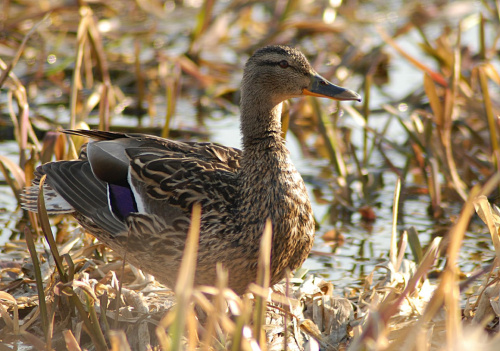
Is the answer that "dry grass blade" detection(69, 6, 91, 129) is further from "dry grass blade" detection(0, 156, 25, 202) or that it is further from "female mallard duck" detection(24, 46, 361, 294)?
"female mallard duck" detection(24, 46, 361, 294)

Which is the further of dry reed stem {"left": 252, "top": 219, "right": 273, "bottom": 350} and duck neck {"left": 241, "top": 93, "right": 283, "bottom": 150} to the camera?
duck neck {"left": 241, "top": 93, "right": 283, "bottom": 150}

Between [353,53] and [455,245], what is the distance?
18.9ft

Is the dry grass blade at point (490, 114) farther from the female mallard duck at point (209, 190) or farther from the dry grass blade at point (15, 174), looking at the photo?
the dry grass blade at point (15, 174)

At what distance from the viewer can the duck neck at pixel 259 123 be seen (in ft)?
15.1

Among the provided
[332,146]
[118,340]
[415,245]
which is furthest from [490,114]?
[118,340]

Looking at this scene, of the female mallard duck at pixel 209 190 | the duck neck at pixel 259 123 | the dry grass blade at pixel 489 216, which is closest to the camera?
the dry grass blade at pixel 489 216

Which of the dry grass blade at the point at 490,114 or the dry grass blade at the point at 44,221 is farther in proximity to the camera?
the dry grass blade at the point at 490,114

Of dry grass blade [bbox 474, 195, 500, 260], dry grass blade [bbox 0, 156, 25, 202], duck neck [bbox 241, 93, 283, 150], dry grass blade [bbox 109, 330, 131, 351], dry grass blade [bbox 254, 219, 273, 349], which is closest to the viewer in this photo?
dry grass blade [bbox 109, 330, 131, 351]

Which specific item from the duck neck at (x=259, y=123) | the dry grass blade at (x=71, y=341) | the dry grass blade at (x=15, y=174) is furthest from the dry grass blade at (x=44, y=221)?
the dry grass blade at (x=15, y=174)

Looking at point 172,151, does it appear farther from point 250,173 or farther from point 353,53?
point 353,53

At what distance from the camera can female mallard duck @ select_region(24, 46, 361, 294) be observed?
4.28 m

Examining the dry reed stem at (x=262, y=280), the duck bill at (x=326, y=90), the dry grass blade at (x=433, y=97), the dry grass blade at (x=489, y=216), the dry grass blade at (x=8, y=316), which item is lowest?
the dry grass blade at (x=8, y=316)

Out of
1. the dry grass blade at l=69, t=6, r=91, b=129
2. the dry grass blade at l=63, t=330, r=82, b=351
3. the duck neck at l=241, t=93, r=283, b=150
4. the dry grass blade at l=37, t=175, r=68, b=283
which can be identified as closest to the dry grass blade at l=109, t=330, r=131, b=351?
the dry grass blade at l=63, t=330, r=82, b=351

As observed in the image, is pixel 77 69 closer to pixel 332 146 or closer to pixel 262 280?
pixel 332 146
